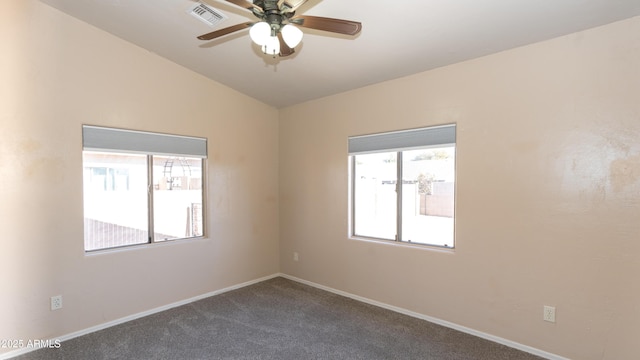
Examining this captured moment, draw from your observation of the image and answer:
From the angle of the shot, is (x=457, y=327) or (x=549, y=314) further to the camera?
(x=457, y=327)

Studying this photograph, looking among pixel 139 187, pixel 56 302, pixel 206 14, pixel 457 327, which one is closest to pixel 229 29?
pixel 206 14

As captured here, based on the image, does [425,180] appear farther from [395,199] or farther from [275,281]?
[275,281]

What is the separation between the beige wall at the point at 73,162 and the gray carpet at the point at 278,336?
332 mm

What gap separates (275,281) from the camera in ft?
14.6

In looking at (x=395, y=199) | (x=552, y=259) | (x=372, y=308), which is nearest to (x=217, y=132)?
(x=395, y=199)

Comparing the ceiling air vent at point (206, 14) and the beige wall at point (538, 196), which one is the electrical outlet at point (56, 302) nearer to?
the ceiling air vent at point (206, 14)

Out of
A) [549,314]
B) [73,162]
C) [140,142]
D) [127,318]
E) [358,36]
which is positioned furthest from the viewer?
[140,142]

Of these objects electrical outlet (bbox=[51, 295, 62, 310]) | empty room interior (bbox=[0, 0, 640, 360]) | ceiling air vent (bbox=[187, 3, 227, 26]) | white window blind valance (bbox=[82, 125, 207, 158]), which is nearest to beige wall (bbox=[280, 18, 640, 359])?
empty room interior (bbox=[0, 0, 640, 360])

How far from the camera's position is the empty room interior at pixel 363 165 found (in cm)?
229

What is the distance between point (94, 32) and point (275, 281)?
11.8 feet

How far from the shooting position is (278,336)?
2.89 m

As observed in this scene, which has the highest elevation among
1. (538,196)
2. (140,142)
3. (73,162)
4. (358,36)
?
(358,36)

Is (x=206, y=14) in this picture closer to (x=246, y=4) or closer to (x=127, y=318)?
(x=246, y=4)

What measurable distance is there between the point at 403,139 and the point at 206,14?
2.22m
